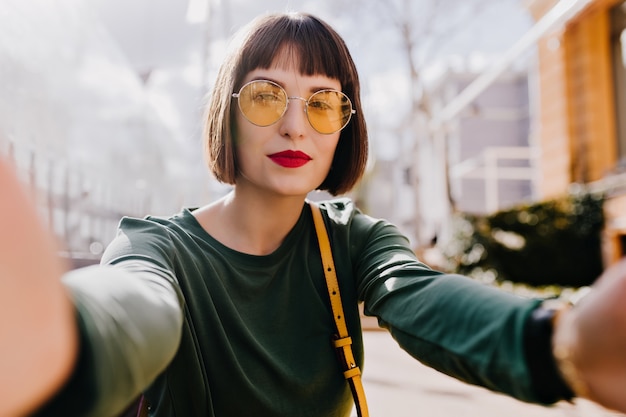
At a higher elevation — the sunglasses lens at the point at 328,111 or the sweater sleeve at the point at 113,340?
the sunglasses lens at the point at 328,111

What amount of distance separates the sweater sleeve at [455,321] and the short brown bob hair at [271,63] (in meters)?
0.58

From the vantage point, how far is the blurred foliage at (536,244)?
9344mm

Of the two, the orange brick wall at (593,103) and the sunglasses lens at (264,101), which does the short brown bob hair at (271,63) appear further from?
the orange brick wall at (593,103)

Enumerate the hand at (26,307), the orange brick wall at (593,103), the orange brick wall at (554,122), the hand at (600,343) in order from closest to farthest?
the hand at (26,307), the hand at (600,343), the orange brick wall at (593,103), the orange brick wall at (554,122)

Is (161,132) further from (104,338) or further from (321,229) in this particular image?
(104,338)

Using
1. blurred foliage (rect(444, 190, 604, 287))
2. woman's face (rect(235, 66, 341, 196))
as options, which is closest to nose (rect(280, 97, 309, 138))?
woman's face (rect(235, 66, 341, 196))

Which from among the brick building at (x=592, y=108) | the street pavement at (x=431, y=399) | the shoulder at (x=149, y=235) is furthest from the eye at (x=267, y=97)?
the brick building at (x=592, y=108)

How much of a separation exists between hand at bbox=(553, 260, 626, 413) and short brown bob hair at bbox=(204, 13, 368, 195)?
113 cm

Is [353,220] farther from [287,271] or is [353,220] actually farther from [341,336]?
[341,336]

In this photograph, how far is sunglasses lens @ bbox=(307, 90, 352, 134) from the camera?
5.50 feet

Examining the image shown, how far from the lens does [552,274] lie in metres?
9.68

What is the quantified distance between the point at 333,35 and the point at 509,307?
1.09 metres

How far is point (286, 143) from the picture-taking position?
1659 millimetres

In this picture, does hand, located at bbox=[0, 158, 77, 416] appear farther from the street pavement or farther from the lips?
the street pavement
